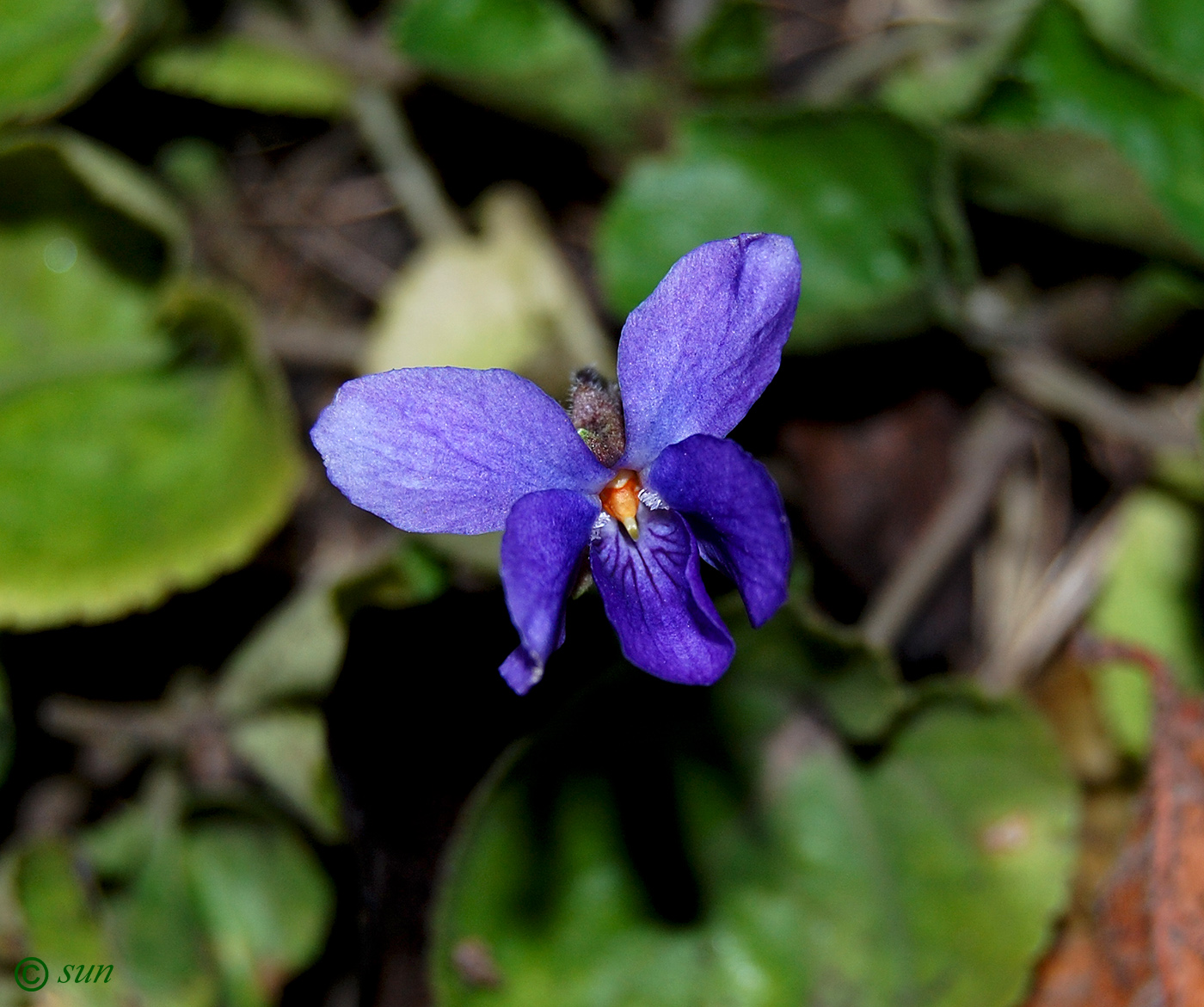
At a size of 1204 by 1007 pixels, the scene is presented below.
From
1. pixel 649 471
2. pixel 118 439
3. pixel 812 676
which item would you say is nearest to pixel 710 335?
pixel 649 471

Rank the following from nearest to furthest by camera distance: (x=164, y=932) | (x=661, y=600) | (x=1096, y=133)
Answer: (x=661, y=600) < (x=1096, y=133) < (x=164, y=932)

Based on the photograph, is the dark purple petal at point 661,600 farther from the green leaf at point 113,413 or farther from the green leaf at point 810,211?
the green leaf at point 113,413

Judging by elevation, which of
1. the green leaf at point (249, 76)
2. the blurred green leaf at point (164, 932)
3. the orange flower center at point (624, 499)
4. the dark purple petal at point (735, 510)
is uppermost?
the dark purple petal at point (735, 510)

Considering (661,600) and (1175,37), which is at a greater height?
(1175,37)

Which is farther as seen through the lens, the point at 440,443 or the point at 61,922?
the point at 61,922

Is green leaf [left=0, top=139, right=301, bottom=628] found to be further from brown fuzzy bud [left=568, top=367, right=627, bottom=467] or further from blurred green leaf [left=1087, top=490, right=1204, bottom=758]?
blurred green leaf [left=1087, top=490, right=1204, bottom=758]
